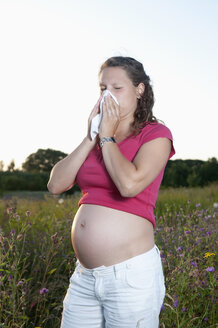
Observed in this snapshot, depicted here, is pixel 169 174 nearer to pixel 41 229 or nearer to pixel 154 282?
pixel 41 229

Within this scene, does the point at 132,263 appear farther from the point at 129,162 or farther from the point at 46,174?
the point at 46,174

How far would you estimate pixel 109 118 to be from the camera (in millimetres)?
2137

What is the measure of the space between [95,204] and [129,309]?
0.57 meters

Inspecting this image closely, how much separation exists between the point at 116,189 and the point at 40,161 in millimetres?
17749

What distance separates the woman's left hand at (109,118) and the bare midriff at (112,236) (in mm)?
408

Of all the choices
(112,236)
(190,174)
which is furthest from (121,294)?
(190,174)

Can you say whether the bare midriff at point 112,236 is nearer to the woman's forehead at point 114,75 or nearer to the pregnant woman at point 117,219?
the pregnant woman at point 117,219

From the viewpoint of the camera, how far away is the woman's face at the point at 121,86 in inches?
90.1

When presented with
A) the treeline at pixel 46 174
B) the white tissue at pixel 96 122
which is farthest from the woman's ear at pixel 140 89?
the treeline at pixel 46 174

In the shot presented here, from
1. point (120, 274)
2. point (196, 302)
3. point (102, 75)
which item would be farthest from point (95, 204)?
point (196, 302)

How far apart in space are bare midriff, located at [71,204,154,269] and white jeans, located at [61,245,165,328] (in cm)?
4

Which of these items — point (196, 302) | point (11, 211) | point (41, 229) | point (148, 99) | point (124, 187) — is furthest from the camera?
point (41, 229)

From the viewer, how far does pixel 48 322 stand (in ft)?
11.8

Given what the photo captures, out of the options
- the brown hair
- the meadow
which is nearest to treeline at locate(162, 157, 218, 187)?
the meadow
